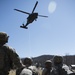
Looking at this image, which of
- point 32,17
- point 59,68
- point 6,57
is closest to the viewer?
point 6,57

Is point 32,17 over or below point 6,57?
over

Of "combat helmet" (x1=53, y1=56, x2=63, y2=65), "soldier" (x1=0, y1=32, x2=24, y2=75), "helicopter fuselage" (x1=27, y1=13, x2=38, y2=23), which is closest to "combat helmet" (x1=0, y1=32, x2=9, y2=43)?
"soldier" (x1=0, y1=32, x2=24, y2=75)

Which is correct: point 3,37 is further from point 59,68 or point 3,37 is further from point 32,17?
point 32,17

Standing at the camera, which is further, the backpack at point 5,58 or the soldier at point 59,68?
the soldier at point 59,68

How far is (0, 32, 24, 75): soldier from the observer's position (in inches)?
230

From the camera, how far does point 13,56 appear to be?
19.2 ft

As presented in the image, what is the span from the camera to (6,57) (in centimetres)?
590

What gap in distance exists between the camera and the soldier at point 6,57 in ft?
19.2

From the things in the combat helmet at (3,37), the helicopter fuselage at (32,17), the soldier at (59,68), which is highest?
the helicopter fuselage at (32,17)

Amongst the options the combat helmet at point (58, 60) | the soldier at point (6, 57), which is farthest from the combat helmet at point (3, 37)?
the combat helmet at point (58, 60)

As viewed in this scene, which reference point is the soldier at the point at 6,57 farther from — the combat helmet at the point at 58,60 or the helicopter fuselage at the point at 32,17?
the helicopter fuselage at the point at 32,17

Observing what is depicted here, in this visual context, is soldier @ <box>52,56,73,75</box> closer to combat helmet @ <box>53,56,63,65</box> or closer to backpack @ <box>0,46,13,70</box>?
combat helmet @ <box>53,56,63,65</box>

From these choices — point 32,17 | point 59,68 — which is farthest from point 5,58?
point 32,17

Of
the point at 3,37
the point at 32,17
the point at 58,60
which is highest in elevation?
the point at 32,17
